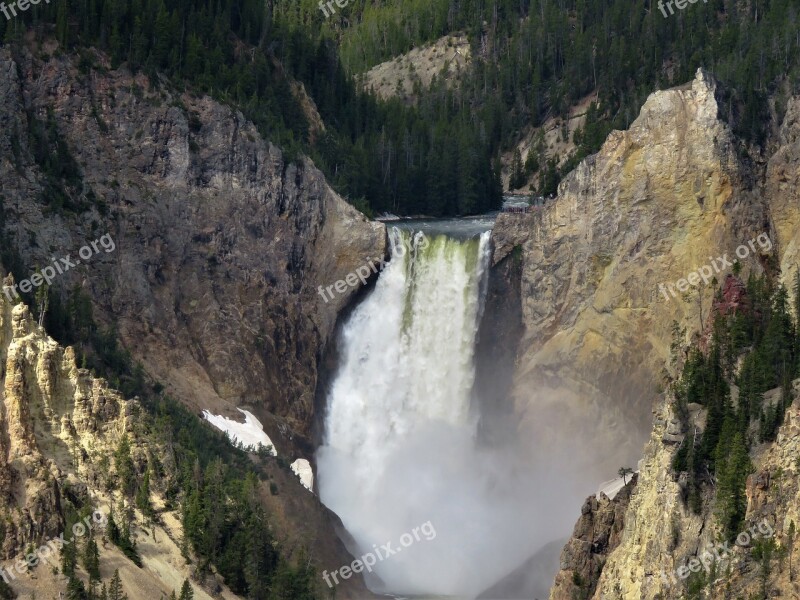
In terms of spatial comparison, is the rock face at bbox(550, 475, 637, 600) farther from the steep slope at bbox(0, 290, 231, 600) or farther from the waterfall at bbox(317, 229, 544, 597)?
the waterfall at bbox(317, 229, 544, 597)

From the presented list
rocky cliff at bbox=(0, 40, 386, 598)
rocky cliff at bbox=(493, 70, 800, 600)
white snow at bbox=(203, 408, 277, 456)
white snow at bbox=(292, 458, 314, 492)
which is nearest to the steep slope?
rocky cliff at bbox=(0, 40, 386, 598)

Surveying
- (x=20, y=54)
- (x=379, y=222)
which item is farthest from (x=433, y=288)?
(x=20, y=54)

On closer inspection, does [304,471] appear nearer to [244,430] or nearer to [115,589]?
[244,430]

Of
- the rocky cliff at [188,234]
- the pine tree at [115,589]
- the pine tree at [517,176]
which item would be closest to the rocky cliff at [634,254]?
the rocky cliff at [188,234]

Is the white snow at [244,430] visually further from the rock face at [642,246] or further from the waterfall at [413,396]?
the rock face at [642,246]

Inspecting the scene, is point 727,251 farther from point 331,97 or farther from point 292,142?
point 331,97
